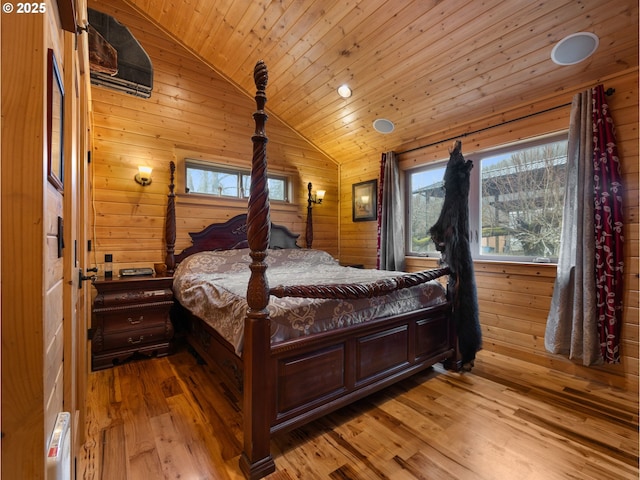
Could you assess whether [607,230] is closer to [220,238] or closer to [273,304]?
[273,304]

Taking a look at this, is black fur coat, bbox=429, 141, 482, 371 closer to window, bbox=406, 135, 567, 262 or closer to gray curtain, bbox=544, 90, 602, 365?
gray curtain, bbox=544, 90, 602, 365

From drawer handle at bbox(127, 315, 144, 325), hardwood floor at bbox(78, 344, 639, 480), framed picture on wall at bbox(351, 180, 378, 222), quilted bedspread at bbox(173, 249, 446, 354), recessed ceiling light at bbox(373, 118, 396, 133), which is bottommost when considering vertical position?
hardwood floor at bbox(78, 344, 639, 480)

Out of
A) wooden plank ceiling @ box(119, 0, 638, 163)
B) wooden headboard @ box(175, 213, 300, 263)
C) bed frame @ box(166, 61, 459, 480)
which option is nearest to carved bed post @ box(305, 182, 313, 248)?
wooden headboard @ box(175, 213, 300, 263)

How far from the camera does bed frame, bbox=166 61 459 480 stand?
149 cm

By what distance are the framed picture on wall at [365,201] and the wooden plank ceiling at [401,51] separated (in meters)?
0.67

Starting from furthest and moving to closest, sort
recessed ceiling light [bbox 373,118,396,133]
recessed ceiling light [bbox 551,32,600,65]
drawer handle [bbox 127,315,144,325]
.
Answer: recessed ceiling light [bbox 373,118,396,133], drawer handle [bbox 127,315,144,325], recessed ceiling light [bbox 551,32,600,65]

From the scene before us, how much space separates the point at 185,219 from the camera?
3.56m

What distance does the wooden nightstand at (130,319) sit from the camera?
2621 mm

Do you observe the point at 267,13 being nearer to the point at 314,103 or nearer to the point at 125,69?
the point at 314,103

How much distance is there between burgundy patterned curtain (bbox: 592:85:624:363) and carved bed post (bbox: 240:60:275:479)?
260cm

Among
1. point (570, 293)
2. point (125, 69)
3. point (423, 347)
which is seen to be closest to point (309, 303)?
point (423, 347)

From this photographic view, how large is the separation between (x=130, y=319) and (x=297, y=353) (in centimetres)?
199

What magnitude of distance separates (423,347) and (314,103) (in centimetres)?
315

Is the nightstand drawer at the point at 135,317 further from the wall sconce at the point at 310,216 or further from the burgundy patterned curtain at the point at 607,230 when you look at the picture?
the burgundy patterned curtain at the point at 607,230
